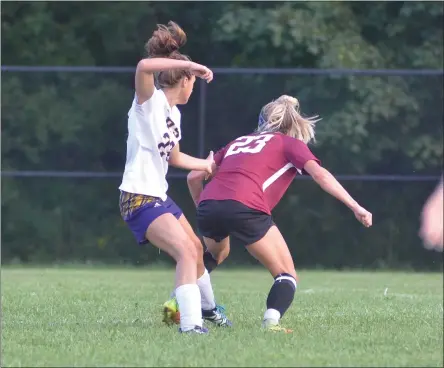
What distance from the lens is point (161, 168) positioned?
6.57 meters

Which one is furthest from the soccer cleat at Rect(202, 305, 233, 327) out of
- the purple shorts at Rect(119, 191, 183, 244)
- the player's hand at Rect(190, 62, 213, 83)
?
→ the player's hand at Rect(190, 62, 213, 83)

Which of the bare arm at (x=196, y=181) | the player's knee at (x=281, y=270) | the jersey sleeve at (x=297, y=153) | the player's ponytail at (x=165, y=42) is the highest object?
the player's ponytail at (x=165, y=42)

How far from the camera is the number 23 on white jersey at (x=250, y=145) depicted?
6.91 meters

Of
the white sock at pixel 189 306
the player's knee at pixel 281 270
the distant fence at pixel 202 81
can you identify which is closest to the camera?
the white sock at pixel 189 306

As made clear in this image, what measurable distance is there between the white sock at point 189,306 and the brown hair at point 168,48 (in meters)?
1.22

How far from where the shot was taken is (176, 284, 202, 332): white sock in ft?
20.8

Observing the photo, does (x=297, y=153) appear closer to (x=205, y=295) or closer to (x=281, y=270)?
(x=281, y=270)

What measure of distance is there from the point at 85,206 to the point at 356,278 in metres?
4.06

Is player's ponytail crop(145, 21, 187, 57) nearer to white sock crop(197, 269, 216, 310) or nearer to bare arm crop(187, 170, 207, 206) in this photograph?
bare arm crop(187, 170, 207, 206)

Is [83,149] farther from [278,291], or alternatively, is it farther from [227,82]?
[278,291]

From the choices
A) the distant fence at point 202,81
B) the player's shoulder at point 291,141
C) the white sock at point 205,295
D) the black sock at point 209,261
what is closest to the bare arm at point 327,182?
the player's shoulder at point 291,141

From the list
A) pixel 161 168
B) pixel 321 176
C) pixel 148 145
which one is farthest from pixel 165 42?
pixel 321 176

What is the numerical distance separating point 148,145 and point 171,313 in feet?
3.51

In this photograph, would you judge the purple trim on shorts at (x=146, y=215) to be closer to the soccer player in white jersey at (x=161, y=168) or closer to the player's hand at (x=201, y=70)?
the soccer player in white jersey at (x=161, y=168)
